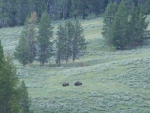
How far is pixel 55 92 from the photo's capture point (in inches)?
1640

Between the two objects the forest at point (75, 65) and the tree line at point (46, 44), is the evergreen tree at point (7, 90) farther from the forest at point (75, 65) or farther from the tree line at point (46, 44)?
the tree line at point (46, 44)

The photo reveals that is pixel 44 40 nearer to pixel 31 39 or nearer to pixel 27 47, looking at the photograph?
pixel 27 47

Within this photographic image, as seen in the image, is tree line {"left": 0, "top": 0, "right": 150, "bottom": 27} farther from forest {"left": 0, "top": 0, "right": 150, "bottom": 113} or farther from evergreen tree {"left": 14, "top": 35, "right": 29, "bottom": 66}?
evergreen tree {"left": 14, "top": 35, "right": 29, "bottom": 66}

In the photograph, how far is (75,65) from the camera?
56344mm

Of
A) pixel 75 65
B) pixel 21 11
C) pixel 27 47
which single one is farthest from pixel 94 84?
pixel 21 11

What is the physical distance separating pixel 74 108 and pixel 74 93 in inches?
163

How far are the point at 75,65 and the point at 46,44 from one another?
5182 mm

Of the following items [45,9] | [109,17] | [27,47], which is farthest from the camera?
[45,9]

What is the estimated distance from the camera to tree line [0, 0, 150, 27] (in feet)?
298

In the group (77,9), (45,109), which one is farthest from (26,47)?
(77,9)

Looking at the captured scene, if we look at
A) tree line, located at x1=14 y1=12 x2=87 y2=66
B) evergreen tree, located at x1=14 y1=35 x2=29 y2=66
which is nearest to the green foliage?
tree line, located at x1=14 y1=12 x2=87 y2=66

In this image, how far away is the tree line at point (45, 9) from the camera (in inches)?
3578

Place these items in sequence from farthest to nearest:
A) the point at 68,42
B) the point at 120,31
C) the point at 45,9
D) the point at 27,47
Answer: the point at 45,9 → the point at 120,31 → the point at 68,42 → the point at 27,47

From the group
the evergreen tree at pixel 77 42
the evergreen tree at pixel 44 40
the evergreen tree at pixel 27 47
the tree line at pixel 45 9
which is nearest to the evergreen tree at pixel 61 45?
the evergreen tree at pixel 44 40
